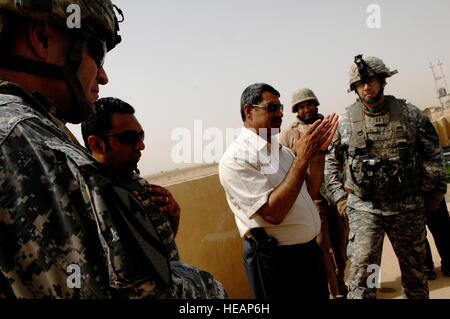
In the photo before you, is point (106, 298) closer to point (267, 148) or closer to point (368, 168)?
point (267, 148)

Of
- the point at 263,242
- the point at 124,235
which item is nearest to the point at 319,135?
the point at 263,242

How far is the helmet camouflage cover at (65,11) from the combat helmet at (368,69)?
278 cm

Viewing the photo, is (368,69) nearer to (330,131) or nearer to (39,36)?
(330,131)

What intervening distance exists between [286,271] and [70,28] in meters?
2.08

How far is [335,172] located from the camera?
337 cm

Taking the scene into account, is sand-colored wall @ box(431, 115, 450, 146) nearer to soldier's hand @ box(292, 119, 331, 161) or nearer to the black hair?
soldier's hand @ box(292, 119, 331, 161)

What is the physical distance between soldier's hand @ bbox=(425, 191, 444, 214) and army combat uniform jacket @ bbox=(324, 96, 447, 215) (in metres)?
0.05

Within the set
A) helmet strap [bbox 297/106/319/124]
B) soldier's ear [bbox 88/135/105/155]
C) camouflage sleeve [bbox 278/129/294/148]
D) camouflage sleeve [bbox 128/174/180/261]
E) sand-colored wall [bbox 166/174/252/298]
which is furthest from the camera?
helmet strap [bbox 297/106/319/124]

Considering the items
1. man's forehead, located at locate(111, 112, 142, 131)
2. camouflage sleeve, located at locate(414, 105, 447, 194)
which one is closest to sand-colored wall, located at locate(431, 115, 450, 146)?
camouflage sleeve, located at locate(414, 105, 447, 194)

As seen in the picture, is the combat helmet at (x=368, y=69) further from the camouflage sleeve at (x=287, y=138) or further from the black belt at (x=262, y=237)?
the black belt at (x=262, y=237)

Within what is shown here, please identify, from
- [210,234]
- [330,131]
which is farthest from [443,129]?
[330,131]

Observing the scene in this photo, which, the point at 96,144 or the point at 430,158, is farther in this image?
the point at 430,158

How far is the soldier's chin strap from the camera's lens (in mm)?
817
